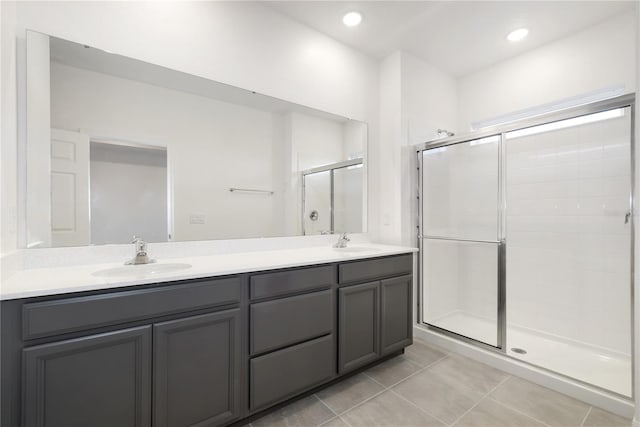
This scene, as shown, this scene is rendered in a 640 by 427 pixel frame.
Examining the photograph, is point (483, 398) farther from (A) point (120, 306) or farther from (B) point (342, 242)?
(A) point (120, 306)

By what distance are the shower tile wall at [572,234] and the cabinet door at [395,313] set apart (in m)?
1.39

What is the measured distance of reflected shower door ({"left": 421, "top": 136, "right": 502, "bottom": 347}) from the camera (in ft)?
9.36

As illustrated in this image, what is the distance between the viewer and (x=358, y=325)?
6.56ft

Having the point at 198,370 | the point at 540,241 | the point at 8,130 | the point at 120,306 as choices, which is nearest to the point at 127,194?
the point at 8,130

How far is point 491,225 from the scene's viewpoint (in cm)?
281

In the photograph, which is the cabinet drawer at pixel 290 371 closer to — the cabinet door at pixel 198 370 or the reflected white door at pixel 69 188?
the cabinet door at pixel 198 370

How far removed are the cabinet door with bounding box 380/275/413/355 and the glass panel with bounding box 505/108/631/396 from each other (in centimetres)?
94

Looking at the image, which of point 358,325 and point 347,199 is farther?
point 347,199

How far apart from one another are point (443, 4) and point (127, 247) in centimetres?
282

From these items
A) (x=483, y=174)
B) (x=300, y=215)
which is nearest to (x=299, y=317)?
(x=300, y=215)

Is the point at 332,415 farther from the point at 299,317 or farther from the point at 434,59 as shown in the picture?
the point at 434,59

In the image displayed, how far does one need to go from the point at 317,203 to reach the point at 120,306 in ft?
5.39

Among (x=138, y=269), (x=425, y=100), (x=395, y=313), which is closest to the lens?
(x=138, y=269)

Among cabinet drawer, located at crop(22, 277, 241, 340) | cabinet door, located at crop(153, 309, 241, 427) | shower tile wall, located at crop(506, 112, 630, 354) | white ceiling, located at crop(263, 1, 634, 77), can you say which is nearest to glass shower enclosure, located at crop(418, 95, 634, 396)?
shower tile wall, located at crop(506, 112, 630, 354)
